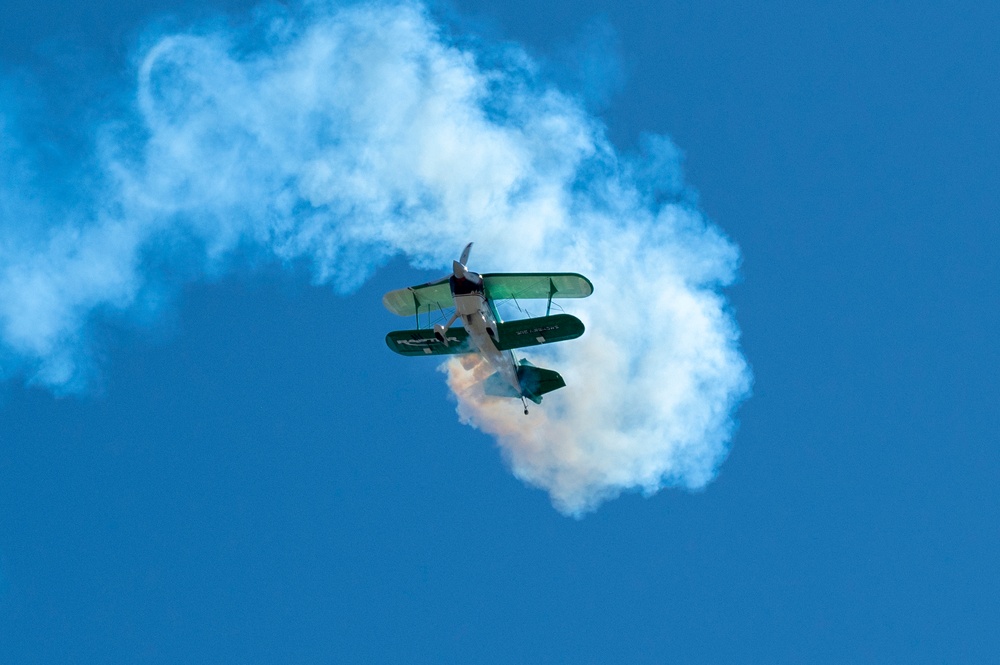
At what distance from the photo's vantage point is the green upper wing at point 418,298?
2356 inches

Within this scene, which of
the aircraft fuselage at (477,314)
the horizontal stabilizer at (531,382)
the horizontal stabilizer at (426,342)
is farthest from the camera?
the horizontal stabilizer at (531,382)

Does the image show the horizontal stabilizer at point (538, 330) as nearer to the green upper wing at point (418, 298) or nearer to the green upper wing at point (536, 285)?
the green upper wing at point (536, 285)

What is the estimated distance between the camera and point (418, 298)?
60.3 meters

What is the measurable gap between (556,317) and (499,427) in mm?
9501

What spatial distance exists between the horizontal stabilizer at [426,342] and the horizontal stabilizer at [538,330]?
67.7 inches

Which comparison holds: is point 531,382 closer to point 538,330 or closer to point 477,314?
point 538,330

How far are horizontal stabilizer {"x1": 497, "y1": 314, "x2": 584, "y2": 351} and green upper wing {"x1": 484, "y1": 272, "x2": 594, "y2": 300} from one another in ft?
5.38

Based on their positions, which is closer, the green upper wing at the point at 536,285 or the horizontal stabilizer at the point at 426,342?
the green upper wing at the point at 536,285

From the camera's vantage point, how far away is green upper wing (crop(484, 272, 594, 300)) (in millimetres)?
56844

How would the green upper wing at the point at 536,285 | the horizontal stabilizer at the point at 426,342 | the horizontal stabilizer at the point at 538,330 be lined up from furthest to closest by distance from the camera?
the horizontal stabilizer at the point at 426,342, the green upper wing at the point at 536,285, the horizontal stabilizer at the point at 538,330

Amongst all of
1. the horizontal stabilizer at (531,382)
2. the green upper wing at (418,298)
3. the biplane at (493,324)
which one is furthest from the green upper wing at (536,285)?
the horizontal stabilizer at (531,382)

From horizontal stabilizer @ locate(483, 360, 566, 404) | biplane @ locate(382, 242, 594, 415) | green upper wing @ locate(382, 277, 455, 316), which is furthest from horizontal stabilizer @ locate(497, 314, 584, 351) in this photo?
green upper wing @ locate(382, 277, 455, 316)

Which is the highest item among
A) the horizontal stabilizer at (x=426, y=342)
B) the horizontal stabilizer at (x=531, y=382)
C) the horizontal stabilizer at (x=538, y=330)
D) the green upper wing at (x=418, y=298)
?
the green upper wing at (x=418, y=298)

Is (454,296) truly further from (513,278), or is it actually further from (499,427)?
(499,427)
